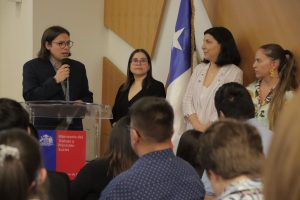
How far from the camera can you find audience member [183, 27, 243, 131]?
396 centimetres

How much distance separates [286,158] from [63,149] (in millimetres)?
2405

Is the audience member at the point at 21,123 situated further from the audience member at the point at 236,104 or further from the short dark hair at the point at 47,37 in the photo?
the short dark hair at the point at 47,37

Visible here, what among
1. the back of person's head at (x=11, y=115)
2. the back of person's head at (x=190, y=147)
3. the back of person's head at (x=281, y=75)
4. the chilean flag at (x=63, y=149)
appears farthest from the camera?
the back of person's head at (x=281, y=75)

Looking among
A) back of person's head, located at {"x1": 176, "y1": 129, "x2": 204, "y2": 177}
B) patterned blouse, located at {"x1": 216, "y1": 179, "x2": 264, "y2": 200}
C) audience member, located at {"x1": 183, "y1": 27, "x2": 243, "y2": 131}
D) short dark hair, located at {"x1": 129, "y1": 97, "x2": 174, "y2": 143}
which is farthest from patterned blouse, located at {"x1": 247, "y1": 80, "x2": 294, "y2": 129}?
patterned blouse, located at {"x1": 216, "y1": 179, "x2": 264, "y2": 200}

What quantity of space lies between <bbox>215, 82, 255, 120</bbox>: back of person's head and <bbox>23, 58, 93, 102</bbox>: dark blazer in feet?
5.45

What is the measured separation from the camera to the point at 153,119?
6.49 ft

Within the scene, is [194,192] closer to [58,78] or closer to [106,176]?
[106,176]

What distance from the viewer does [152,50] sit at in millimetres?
5355

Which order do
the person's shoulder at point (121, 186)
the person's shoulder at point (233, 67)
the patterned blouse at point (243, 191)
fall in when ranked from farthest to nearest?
the person's shoulder at point (233, 67), the person's shoulder at point (121, 186), the patterned blouse at point (243, 191)

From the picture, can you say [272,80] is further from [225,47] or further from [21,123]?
[21,123]

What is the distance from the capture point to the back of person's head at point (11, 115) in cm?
207

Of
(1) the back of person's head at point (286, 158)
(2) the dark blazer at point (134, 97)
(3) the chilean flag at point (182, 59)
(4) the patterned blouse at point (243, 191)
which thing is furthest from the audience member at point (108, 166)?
(3) the chilean flag at point (182, 59)

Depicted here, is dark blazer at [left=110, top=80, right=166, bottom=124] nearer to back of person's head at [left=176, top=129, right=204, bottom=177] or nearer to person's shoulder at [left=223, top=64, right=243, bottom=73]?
person's shoulder at [left=223, top=64, right=243, bottom=73]

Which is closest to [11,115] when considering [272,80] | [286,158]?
[286,158]
